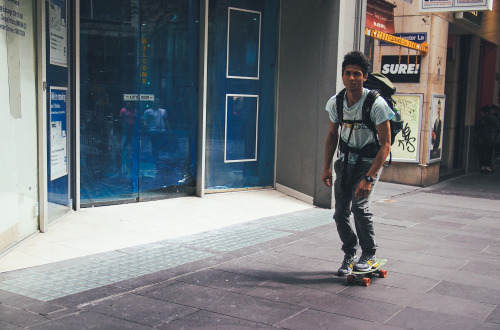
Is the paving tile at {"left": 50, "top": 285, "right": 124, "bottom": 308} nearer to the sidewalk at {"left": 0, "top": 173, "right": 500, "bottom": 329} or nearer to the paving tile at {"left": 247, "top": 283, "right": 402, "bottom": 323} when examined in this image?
the sidewalk at {"left": 0, "top": 173, "right": 500, "bottom": 329}

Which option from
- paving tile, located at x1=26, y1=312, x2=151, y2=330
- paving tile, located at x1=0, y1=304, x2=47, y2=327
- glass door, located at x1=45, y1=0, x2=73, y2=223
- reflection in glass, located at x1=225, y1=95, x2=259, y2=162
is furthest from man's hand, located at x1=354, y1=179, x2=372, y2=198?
reflection in glass, located at x1=225, y1=95, x2=259, y2=162

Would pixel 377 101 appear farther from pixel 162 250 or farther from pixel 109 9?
pixel 109 9

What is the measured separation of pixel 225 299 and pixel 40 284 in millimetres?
1691

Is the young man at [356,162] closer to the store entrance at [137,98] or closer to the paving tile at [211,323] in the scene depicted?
the paving tile at [211,323]

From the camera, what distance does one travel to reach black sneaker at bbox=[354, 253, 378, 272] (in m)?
5.60

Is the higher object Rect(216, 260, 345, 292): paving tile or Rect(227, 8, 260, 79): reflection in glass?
Rect(227, 8, 260, 79): reflection in glass

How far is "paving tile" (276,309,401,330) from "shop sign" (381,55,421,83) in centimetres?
1014

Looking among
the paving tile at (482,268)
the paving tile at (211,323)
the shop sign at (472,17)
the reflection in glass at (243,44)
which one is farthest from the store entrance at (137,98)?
the shop sign at (472,17)

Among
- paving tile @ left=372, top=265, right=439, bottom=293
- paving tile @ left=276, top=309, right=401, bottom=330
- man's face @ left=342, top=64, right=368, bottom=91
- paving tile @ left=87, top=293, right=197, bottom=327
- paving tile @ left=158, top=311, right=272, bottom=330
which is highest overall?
man's face @ left=342, top=64, right=368, bottom=91

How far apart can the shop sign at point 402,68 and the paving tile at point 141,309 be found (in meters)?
10.4

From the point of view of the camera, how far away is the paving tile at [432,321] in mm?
4531

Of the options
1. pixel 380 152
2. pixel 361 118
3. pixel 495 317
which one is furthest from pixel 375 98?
pixel 495 317

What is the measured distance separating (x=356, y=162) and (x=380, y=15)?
734 centimetres

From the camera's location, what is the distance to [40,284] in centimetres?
534
